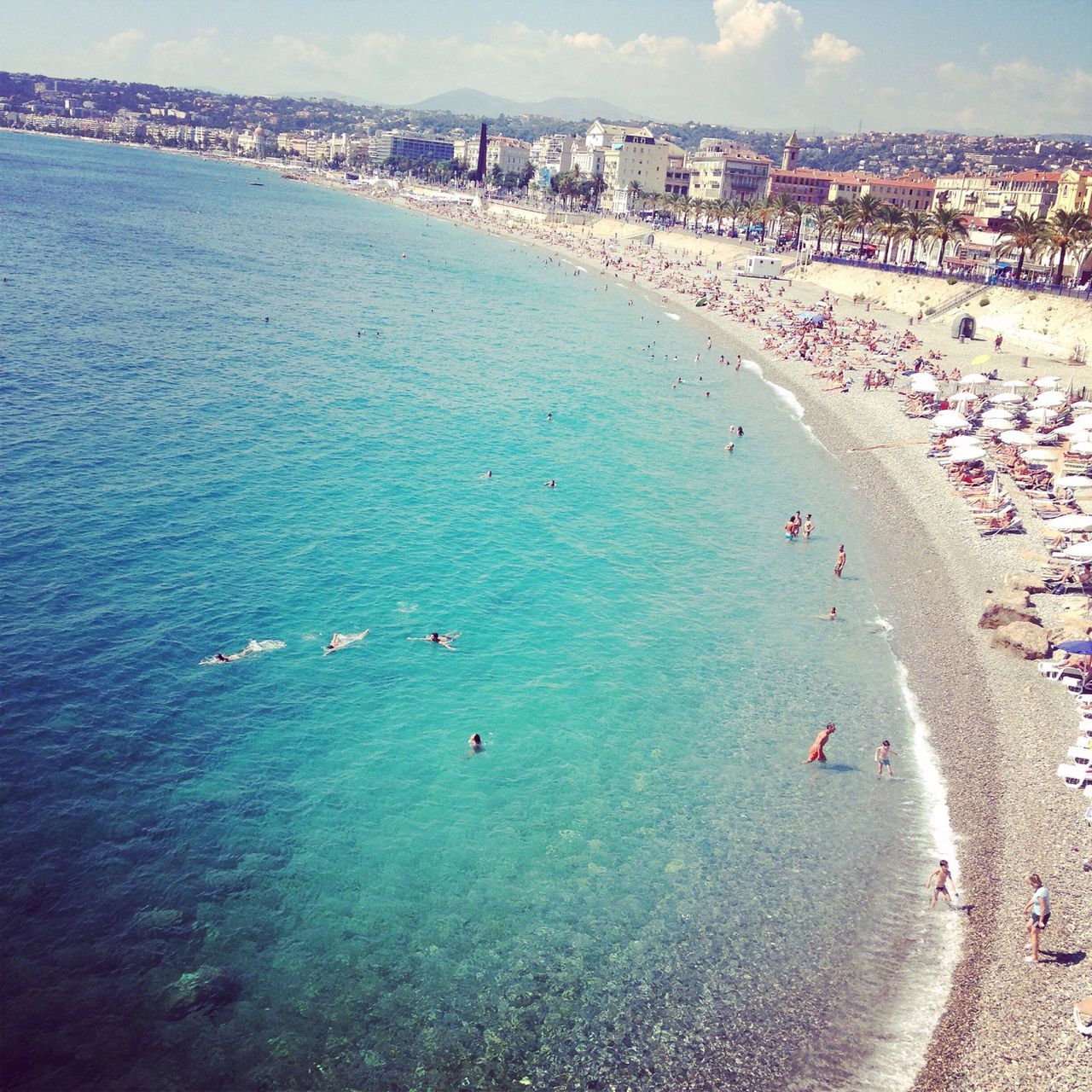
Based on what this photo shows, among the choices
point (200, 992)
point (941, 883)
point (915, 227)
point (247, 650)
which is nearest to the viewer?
point (200, 992)

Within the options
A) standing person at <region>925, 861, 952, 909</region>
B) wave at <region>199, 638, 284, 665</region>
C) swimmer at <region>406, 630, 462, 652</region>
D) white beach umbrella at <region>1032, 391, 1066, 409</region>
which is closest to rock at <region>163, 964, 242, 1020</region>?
wave at <region>199, 638, 284, 665</region>

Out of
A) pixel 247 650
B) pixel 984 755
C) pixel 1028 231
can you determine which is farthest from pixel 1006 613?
pixel 1028 231

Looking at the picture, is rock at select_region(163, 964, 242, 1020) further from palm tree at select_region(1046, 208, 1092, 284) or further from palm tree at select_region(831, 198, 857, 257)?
palm tree at select_region(831, 198, 857, 257)

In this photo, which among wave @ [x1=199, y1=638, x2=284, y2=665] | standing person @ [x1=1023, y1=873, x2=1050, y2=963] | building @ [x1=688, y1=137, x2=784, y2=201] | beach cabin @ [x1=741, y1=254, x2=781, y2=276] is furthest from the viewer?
building @ [x1=688, y1=137, x2=784, y2=201]

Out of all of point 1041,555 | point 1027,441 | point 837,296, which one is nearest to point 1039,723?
point 1041,555

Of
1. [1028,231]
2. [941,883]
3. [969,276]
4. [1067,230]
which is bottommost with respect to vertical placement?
[941,883]

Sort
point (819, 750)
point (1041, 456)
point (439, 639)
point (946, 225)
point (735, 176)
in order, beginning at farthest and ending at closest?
point (735, 176) < point (946, 225) < point (1041, 456) < point (439, 639) < point (819, 750)

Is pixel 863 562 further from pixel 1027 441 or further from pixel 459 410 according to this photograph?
pixel 459 410

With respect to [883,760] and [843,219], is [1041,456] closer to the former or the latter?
[883,760]
